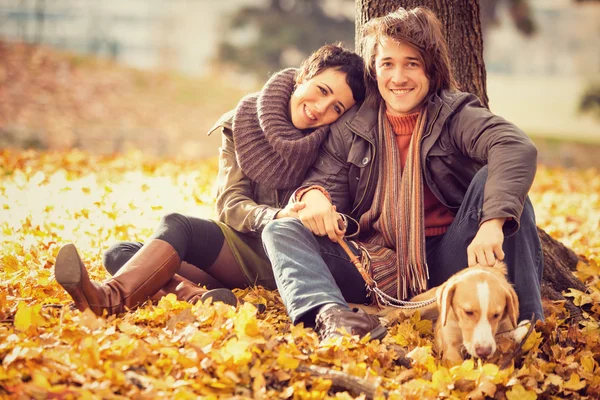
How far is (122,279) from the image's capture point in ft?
9.71

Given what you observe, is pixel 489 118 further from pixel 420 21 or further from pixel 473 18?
pixel 473 18

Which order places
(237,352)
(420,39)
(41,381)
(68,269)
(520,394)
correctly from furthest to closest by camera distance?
(420,39)
(68,269)
(520,394)
(237,352)
(41,381)

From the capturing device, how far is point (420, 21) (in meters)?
3.28

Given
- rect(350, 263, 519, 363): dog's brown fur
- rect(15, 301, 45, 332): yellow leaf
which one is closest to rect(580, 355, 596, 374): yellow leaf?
rect(350, 263, 519, 363): dog's brown fur

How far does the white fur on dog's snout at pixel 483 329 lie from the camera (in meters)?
2.57

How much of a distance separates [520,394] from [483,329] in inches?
11.2

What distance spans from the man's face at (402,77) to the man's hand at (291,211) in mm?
734

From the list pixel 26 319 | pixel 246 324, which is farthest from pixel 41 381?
pixel 246 324

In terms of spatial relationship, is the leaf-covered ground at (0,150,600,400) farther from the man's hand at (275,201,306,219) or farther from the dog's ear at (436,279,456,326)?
the man's hand at (275,201,306,219)

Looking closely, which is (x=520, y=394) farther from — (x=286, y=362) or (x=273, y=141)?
(x=273, y=141)

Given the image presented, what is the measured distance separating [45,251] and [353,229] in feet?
6.81

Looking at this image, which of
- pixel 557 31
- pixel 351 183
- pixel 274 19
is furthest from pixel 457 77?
pixel 557 31

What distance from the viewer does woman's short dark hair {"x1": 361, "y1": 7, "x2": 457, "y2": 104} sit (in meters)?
3.25

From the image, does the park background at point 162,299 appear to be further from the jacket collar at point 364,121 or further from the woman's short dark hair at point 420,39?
the woman's short dark hair at point 420,39
